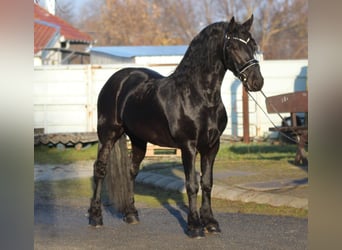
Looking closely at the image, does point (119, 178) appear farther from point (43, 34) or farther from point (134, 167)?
point (43, 34)

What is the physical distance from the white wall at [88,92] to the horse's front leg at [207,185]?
39.1 ft

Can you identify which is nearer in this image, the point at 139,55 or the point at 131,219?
the point at 131,219

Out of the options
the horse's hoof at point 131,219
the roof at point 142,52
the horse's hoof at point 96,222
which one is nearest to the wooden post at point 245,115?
the roof at point 142,52

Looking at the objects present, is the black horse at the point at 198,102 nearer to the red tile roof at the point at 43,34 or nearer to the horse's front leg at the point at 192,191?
the horse's front leg at the point at 192,191

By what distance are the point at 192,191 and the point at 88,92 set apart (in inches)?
498

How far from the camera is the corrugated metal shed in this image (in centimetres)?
2056

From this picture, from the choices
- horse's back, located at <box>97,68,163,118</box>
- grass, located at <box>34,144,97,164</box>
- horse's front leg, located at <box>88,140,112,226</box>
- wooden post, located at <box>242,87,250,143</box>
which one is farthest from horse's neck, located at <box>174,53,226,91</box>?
wooden post, located at <box>242,87,250,143</box>

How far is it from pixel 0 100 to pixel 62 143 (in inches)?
596

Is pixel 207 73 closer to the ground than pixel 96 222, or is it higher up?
higher up

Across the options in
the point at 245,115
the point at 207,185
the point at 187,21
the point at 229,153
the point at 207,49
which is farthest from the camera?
the point at 187,21

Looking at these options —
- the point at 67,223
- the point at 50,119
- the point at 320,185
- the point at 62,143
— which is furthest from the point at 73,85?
the point at 320,185

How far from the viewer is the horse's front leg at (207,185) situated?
6066 mm

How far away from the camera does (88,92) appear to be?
1816 cm

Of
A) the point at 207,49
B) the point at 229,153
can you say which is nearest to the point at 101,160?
the point at 207,49
